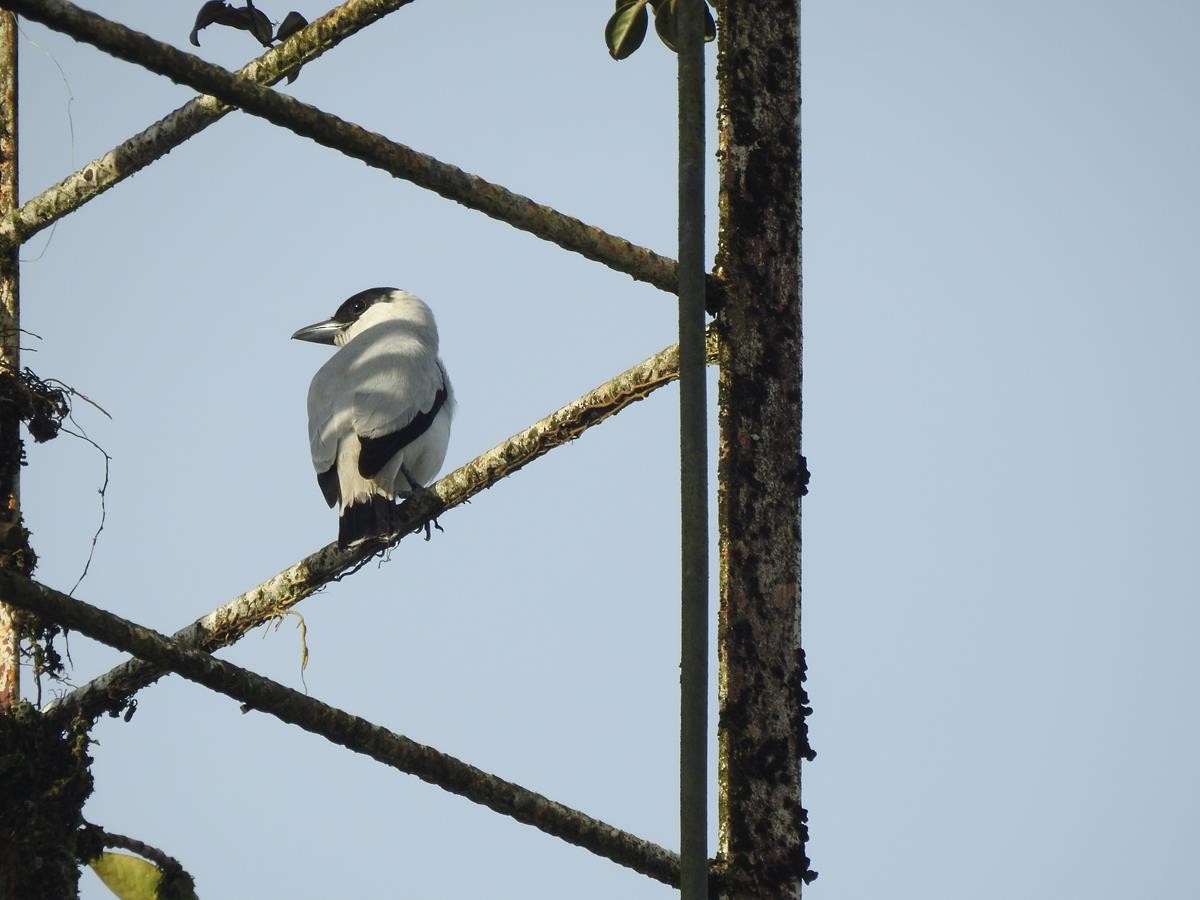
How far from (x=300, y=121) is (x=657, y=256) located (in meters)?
0.62

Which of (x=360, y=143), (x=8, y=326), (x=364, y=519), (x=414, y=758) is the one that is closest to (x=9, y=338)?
(x=8, y=326)

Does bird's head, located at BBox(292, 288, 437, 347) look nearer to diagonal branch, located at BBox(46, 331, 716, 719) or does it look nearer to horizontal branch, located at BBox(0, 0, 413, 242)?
horizontal branch, located at BBox(0, 0, 413, 242)

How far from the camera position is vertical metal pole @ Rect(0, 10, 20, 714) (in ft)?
13.0

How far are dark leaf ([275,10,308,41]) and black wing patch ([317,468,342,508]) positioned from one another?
258 cm

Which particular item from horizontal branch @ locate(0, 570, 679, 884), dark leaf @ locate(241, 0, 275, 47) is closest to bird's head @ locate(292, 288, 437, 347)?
dark leaf @ locate(241, 0, 275, 47)

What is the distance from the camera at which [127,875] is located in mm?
3387

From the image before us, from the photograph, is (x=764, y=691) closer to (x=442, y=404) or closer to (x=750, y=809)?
(x=750, y=809)

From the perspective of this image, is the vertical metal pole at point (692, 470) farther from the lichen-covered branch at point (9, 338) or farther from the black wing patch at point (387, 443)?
the black wing patch at point (387, 443)

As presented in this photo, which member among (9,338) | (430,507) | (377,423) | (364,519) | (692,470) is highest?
(377,423)

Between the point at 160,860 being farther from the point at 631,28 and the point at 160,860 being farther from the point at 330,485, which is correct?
the point at 330,485

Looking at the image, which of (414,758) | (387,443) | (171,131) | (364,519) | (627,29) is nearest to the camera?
(414,758)

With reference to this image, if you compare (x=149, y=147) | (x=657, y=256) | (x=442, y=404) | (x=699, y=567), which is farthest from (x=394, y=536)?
(x=699, y=567)

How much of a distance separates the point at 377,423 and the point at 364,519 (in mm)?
816

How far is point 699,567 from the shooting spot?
2289 mm
